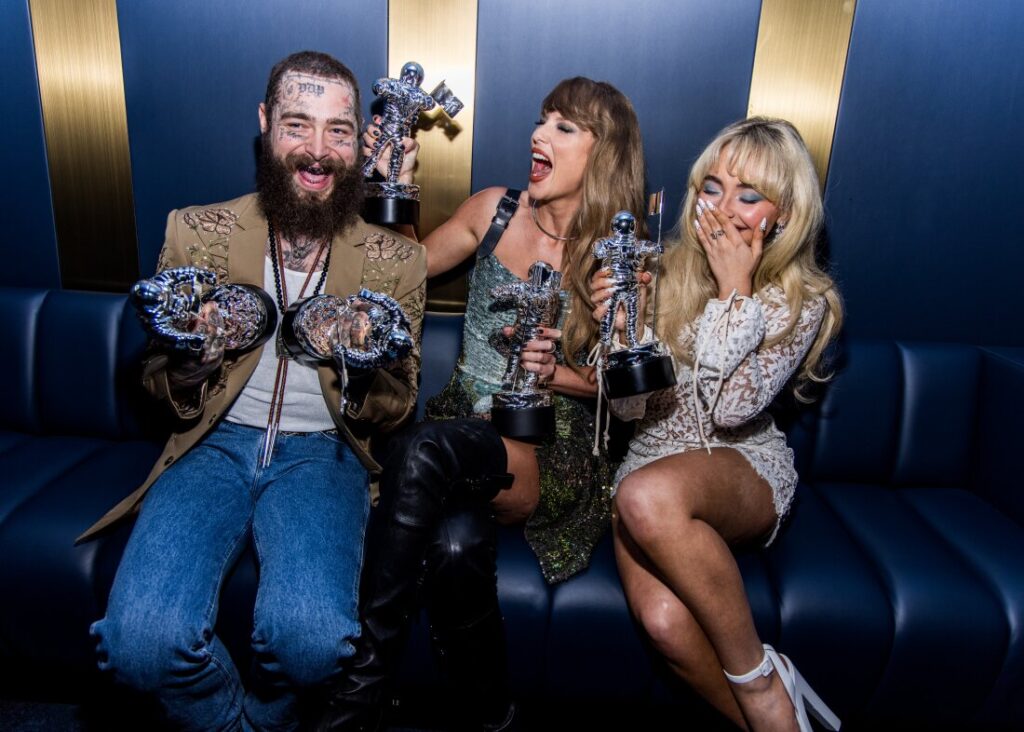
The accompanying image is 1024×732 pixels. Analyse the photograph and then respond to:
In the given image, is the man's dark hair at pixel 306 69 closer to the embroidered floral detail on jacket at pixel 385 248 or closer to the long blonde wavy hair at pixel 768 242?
the embroidered floral detail on jacket at pixel 385 248

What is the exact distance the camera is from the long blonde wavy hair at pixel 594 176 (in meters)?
1.88

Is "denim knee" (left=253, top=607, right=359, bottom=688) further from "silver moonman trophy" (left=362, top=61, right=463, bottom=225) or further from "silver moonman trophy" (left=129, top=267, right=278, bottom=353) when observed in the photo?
"silver moonman trophy" (left=362, top=61, right=463, bottom=225)

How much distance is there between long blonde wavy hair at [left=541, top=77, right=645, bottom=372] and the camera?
1.88 meters

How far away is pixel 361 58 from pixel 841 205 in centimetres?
165

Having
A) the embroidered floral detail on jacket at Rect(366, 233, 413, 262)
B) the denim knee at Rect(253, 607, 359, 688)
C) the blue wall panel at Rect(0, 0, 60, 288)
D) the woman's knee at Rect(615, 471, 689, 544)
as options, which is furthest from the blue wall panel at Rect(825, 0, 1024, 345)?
the blue wall panel at Rect(0, 0, 60, 288)

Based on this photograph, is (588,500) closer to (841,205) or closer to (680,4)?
(841,205)

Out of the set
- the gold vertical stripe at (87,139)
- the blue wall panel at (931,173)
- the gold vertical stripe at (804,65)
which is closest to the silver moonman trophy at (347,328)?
the gold vertical stripe at (87,139)

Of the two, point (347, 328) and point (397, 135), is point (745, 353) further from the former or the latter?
point (397, 135)

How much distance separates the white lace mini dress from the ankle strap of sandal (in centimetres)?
37

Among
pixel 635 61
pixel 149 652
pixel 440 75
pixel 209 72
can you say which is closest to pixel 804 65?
pixel 635 61

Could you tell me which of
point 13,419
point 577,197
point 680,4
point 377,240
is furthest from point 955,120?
point 13,419

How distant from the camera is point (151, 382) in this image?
157 centimetres

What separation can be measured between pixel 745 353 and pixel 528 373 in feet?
1.71

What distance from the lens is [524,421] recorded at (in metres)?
1.64
